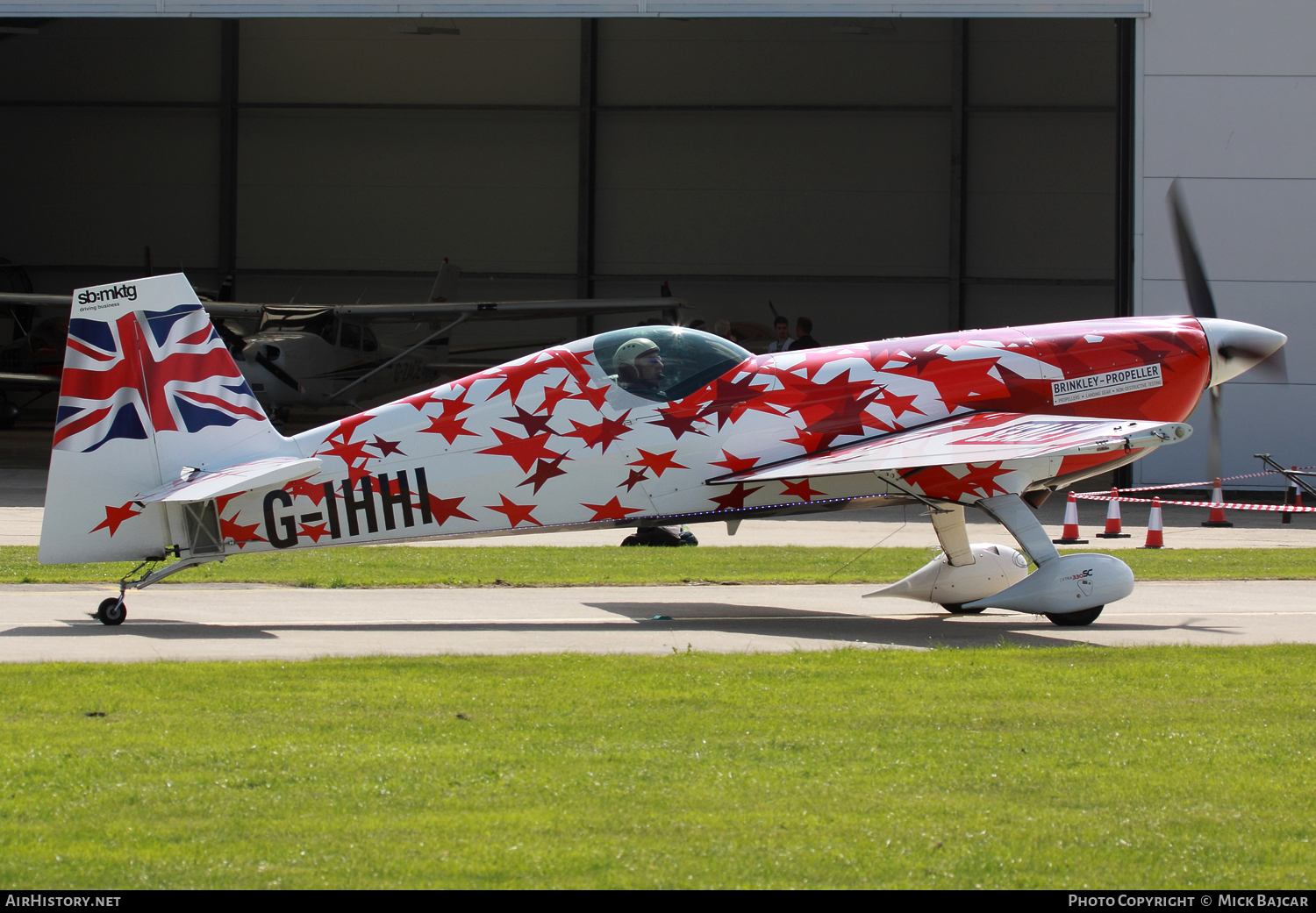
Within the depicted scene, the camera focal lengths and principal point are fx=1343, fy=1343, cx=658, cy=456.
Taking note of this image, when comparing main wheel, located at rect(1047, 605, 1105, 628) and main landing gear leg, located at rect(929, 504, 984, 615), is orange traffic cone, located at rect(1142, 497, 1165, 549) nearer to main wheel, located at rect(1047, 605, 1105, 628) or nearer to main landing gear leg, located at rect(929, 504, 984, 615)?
main landing gear leg, located at rect(929, 504, 984, 615)

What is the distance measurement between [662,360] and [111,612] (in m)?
4.37

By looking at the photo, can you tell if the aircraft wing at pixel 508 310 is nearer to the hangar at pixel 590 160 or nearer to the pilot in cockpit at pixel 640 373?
the hangar at pixel 590 160

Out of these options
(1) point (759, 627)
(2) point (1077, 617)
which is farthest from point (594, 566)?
(2) point (1077, 617)

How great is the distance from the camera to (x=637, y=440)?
9984mm

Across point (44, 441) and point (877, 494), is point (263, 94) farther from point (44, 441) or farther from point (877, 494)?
point (877, 494)

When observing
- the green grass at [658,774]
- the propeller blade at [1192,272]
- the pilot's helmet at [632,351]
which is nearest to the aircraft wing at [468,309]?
the propeller blade at [1192,272]

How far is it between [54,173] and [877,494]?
3603cm

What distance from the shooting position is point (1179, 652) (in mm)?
8391

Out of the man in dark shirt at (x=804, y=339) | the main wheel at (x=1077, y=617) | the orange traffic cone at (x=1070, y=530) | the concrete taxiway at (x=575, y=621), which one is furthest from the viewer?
the man in dark shirt at (x=804, y=339)

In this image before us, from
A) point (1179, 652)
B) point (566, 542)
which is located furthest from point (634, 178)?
point (1179, 652)

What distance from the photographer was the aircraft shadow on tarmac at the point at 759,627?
30.3ft

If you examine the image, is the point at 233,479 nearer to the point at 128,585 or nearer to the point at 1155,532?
the point at 128,585

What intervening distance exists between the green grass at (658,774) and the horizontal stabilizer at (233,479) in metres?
1.58

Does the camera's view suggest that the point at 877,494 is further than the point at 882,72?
No
